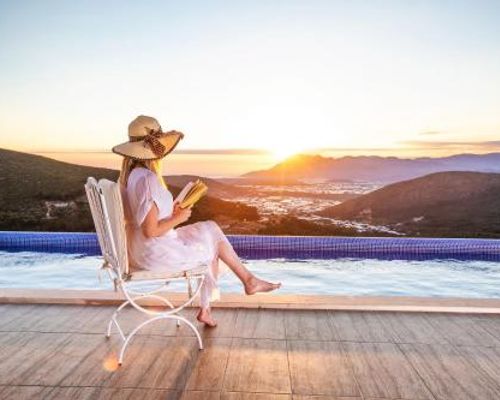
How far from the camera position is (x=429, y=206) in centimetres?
1484

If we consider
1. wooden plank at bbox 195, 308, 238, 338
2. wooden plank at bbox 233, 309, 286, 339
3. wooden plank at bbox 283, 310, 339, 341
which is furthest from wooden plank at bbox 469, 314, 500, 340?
wooden plank at bbox 195, 308, 238, 338

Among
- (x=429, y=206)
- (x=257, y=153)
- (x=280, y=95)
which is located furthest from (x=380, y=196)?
(x=280, y=95)

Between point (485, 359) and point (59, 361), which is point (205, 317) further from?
point (485, 359)

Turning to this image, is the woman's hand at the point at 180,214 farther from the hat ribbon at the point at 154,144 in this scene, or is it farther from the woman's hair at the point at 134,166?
the hat ribbon at the point at 154,144

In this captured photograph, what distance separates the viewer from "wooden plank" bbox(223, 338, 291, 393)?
8.77 ft

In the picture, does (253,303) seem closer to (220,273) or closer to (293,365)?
(220,273)

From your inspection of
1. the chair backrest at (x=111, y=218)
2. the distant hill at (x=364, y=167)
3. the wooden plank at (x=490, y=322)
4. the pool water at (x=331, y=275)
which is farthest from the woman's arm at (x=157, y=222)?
the distant hill at (x=364, y=167)

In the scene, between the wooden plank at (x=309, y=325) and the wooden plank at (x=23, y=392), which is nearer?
the wooden plank at (x=23, y=392)

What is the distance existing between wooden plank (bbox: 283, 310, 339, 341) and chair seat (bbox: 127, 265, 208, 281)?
62 cm

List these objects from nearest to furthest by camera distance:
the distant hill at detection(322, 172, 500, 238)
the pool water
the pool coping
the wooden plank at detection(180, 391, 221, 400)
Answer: the wooden plank at detection(180, 391, 221, 400) → the pool coping → the pool water → the distant hill at detection(322, 172, 500, 238)

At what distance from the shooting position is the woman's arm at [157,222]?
3006 mm

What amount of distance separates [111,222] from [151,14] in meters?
6.82

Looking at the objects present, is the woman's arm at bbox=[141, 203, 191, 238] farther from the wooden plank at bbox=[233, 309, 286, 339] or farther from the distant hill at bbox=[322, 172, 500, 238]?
the distant hill at bbox=[322, 172, 500, 238]

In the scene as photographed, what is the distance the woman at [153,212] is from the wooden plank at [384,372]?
898 millimetres
